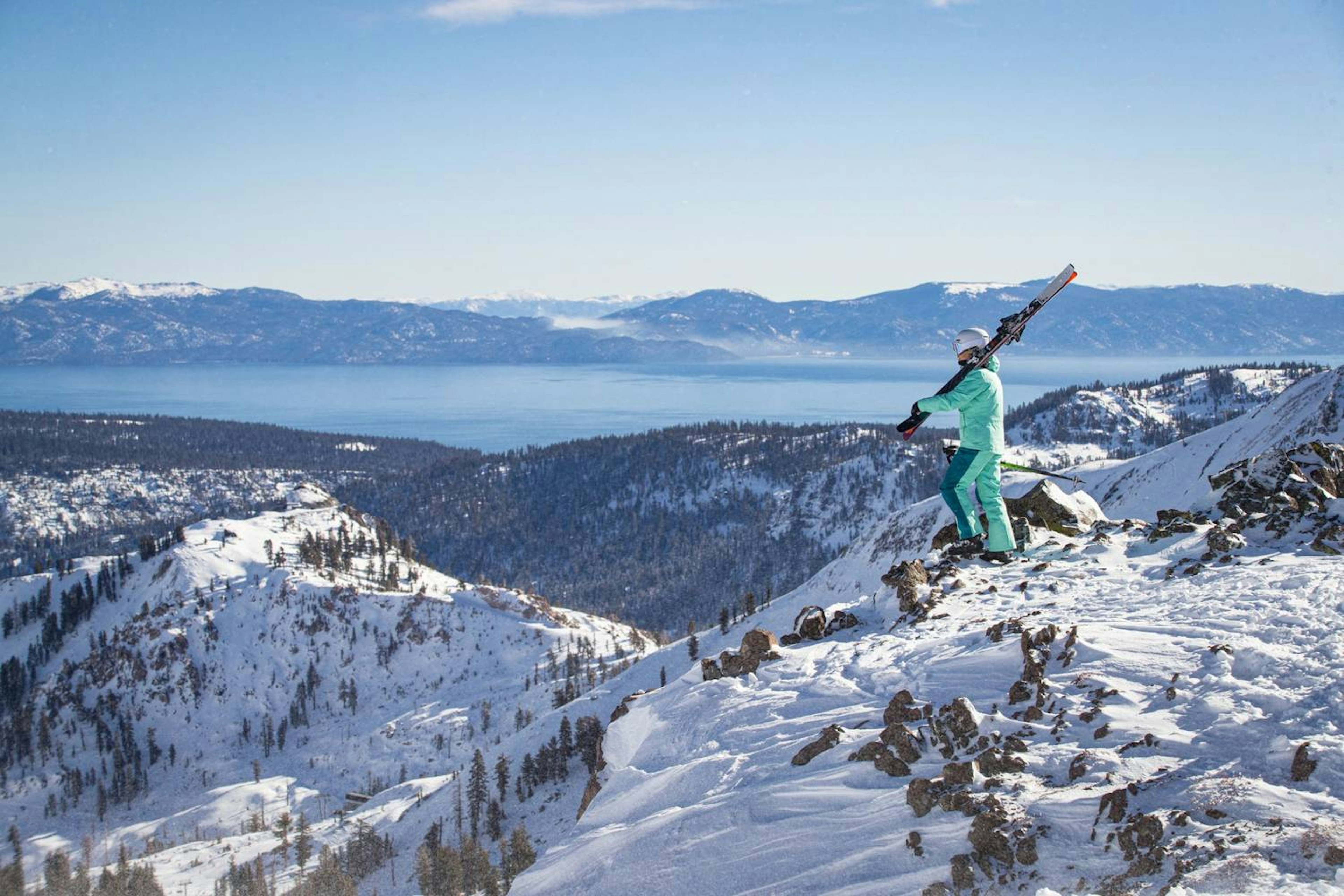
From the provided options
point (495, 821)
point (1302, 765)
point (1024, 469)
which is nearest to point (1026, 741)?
point (1302, 765)

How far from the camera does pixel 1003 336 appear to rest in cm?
1805

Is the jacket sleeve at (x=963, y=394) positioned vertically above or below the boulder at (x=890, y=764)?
above

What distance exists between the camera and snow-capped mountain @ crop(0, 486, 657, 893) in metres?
124

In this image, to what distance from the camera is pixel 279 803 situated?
12188 cm

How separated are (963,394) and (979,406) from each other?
0.65 m

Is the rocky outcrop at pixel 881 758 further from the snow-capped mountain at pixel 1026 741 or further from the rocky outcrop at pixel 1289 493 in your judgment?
the rocky outcrop at pixel 1289 493

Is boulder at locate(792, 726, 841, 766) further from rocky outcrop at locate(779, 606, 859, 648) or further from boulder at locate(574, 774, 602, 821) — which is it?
boulder at locate(574, 774, 602, 821)

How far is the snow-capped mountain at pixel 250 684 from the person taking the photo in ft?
406

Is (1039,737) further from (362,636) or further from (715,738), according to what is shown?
(362,636)

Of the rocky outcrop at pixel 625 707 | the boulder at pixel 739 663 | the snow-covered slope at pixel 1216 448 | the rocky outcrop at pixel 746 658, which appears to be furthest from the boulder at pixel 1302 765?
the snow-covered slope at pixel 1216 448

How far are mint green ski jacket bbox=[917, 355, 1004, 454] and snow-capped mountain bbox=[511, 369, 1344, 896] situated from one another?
2990 mm

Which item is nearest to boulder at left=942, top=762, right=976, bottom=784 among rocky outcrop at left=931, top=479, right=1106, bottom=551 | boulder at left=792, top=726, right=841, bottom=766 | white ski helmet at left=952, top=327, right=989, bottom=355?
boulder at left=792, top=726, right=841, bottom=766

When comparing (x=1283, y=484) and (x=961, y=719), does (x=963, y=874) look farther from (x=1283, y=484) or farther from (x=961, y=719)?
(x=1283, y=484)

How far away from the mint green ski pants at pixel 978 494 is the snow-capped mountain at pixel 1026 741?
0.86 meters
